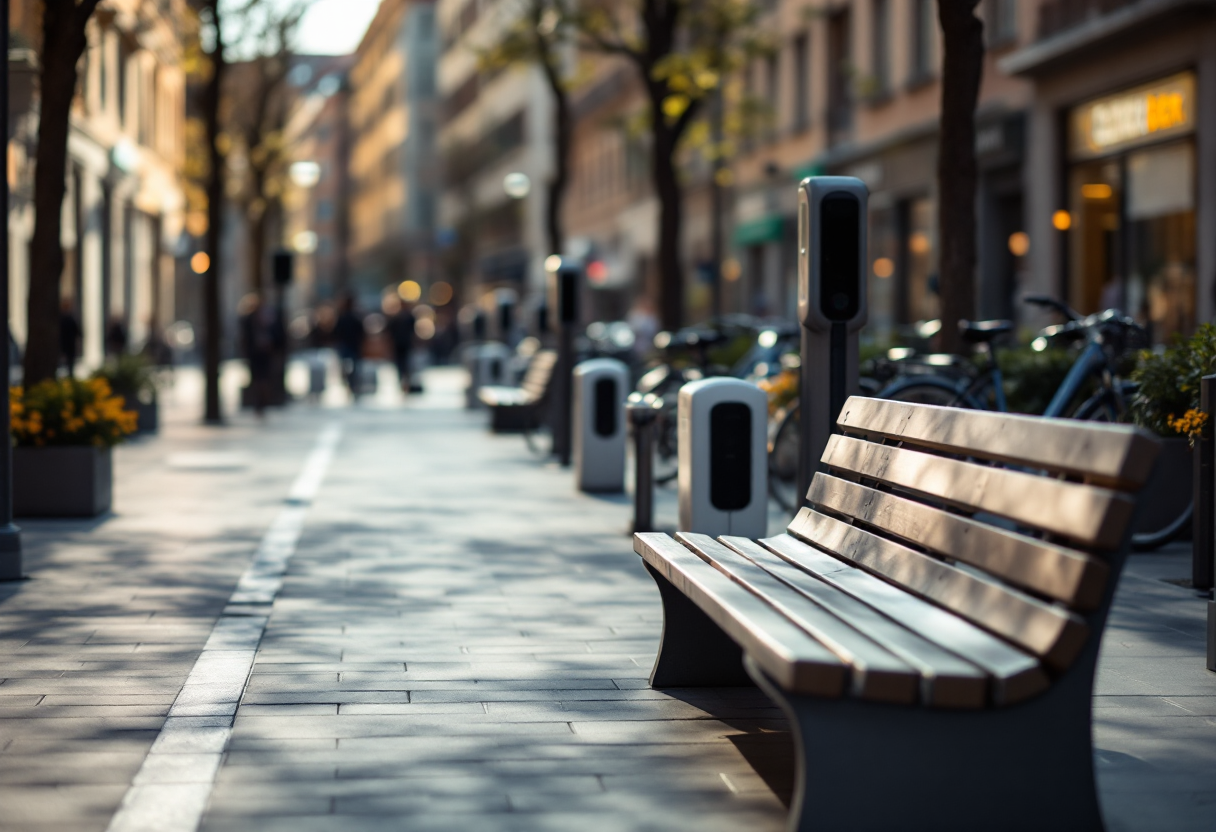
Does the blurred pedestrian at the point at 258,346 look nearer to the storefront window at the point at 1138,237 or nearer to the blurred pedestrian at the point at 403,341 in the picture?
the blurred pedestrian at the point at 403,341

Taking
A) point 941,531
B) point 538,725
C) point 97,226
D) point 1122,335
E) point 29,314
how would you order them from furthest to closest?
point 97,226 → point 29,314 → point 1122,335 → point 538,725 → point 941,531

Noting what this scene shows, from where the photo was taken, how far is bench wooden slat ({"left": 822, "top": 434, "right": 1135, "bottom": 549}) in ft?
12.7

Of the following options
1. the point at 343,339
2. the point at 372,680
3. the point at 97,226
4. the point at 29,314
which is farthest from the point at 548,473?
the point at 97,226

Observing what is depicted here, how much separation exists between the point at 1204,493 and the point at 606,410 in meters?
6.55

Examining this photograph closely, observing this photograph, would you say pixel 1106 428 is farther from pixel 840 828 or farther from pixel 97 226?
pixel 97 226

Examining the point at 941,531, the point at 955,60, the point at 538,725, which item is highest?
the point at 955,60

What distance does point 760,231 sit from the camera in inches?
1619

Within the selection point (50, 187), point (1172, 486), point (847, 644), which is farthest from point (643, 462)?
point (847, 644)

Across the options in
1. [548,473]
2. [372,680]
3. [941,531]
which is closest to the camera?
[941,531]

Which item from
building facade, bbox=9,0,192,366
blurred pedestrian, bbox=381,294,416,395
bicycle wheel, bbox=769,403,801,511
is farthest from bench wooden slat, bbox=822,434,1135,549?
blurred pedestrian, bbox=381,294,416,395

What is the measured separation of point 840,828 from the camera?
4117 millimetres

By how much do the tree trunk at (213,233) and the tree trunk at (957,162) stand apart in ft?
42.1

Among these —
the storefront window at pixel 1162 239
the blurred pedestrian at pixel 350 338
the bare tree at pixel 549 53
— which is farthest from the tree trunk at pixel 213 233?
the storefront window at pixel 1162 239

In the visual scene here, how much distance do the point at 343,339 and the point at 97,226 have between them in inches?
253
